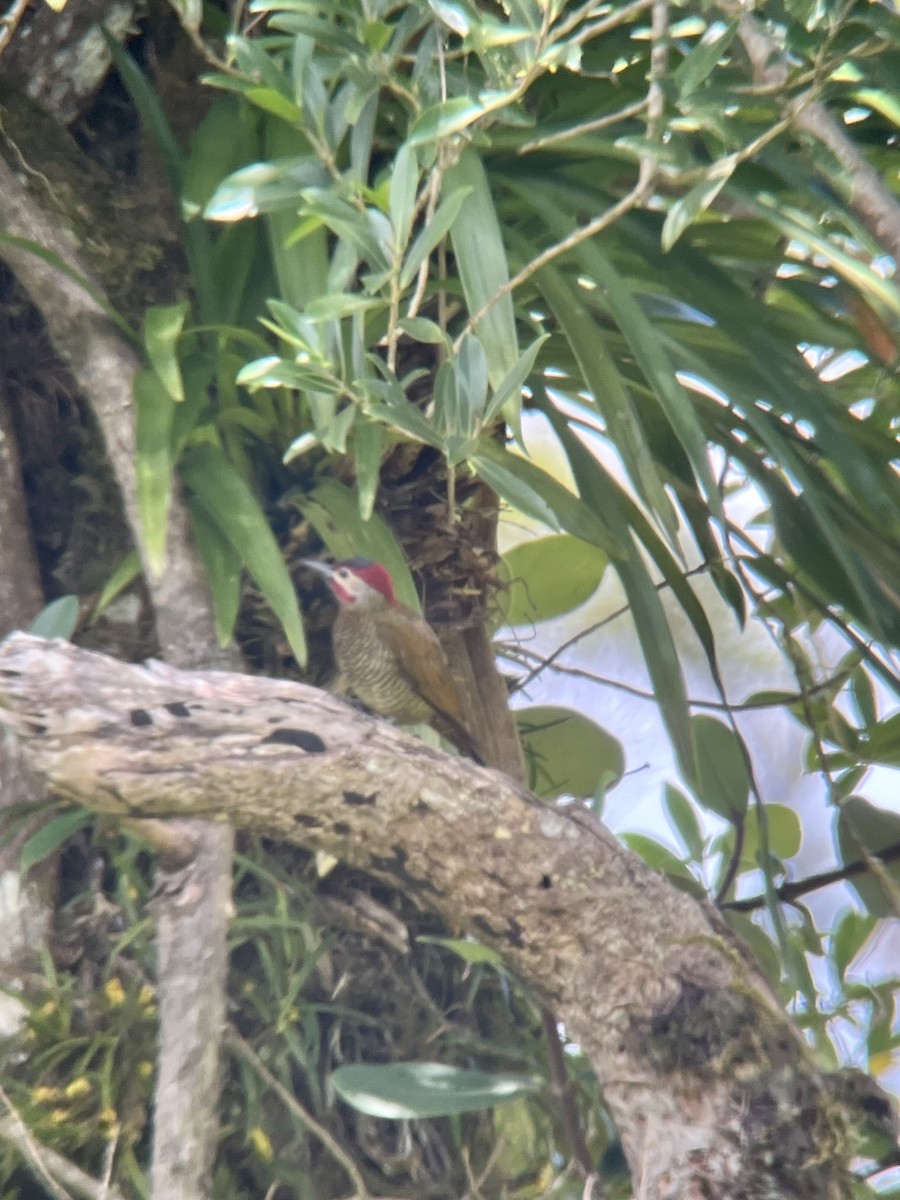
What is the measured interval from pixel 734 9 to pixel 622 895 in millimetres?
747

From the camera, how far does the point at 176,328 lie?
1400 mm

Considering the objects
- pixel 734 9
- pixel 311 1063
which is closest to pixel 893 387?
pixel 734 9

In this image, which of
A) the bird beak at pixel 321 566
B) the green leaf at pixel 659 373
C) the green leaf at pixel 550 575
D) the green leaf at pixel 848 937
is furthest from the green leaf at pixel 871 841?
the bird beak at pixel 321 566

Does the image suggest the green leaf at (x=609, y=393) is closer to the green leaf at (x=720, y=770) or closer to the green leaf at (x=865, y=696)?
the green leaf at (x=720, y=770)

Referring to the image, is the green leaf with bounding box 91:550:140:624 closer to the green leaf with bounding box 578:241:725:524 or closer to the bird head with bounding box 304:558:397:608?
the bird head with bounding box 304:558:397:608

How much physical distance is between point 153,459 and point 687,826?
3.46 ft

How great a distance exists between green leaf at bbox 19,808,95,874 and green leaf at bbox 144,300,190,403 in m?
0.45

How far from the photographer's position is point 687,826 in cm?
204

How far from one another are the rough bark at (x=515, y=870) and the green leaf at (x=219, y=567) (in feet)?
0.89

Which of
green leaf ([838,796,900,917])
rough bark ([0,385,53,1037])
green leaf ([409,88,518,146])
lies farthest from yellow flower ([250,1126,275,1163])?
green leaf ([409,88,518,146])

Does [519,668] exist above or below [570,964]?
above

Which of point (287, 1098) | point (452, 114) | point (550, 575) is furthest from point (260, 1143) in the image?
point (452, 114)

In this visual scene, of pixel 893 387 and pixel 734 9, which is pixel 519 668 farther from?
pixel 734 9

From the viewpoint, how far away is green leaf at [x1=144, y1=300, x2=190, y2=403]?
1376mm
